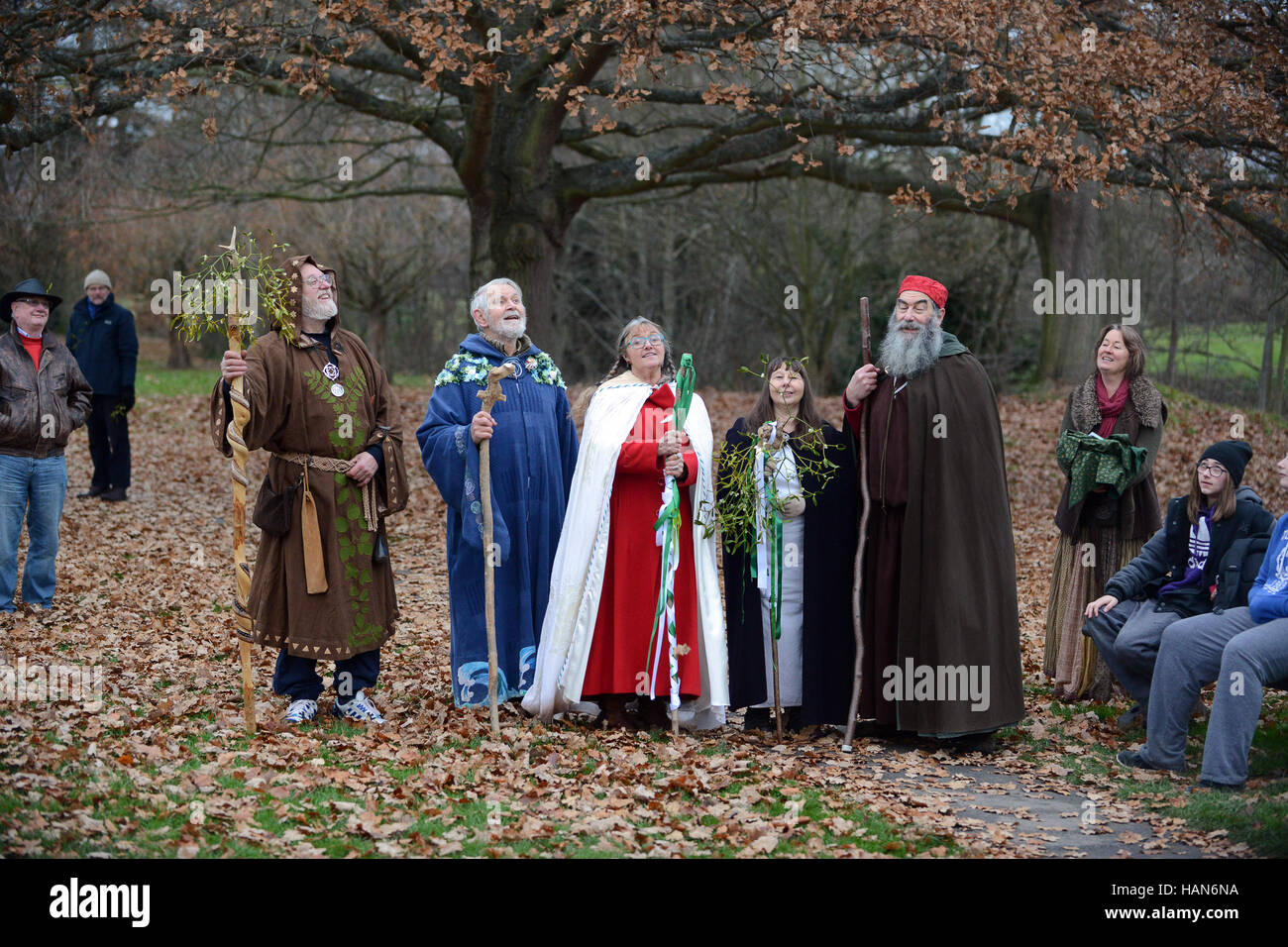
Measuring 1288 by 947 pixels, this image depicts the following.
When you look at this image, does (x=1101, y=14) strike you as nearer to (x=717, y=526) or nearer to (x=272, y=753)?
(x=717, y=526)

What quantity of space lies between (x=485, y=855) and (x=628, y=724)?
199cm

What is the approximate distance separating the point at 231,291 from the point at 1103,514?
484 cm

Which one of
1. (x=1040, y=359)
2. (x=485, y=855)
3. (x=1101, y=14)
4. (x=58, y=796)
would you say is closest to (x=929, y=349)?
(x=485, y=855)

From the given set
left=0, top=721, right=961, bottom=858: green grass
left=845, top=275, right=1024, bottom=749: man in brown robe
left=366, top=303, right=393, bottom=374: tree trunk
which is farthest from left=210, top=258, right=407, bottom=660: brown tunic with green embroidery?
left=366, top=303, right=393, bottom=374: tree trunk

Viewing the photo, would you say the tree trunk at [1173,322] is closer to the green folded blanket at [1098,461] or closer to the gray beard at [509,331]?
the green folded blanket at [1098,461]

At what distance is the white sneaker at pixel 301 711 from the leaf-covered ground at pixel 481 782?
0.42 feet

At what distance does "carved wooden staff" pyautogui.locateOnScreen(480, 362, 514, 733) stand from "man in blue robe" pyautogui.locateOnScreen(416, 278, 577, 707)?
30cm

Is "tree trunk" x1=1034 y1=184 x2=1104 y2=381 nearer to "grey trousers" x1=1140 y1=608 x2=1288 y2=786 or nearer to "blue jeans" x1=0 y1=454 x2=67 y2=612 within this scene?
"grey trousers" x1=1140 y1=608 x2=1288 y2=786

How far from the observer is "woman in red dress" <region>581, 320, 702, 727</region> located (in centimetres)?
645

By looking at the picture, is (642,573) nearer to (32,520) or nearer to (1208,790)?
(1208,790)

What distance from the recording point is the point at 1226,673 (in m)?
5.72

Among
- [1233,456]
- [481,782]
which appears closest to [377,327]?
[481,782]

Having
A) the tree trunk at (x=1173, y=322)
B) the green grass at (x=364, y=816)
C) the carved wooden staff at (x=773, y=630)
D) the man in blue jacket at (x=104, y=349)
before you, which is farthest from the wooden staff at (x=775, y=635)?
the tree trunk at (x=1173, y=322)

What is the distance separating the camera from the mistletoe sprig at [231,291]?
5.90 m
